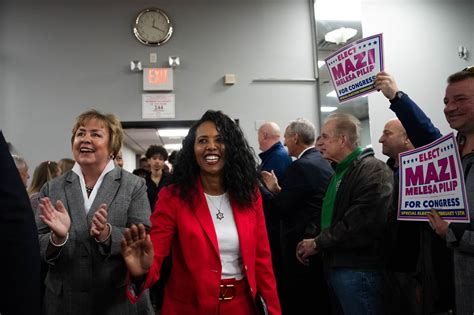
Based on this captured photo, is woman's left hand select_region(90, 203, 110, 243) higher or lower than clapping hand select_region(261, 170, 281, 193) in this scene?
lower

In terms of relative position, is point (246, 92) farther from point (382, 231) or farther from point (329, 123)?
point (382, 231)

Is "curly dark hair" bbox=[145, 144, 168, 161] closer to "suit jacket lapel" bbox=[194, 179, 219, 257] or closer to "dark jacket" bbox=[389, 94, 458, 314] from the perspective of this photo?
"suit jacket lapel" bbox=[194, 179, 219, 257]

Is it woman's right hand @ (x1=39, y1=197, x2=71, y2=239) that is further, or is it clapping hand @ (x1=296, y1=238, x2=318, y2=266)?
clapping hand @ (x1=296, y1=238, x2=318, y2=266)

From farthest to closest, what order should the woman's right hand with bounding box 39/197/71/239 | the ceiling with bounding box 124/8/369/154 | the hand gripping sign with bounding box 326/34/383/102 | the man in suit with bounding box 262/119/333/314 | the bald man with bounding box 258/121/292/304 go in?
1. the ceiling with bounding box 124/8/369/154
2. the bald man with bounding box 258/121/292/304
3. the man in suit with bounding box 262/119/333/314
4. the hand gripping sign with bounding box 326/34/383/102
5. the woman's right hand with bounding box 39/197/71/239

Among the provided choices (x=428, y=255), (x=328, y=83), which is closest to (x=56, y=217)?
(x=428, y=255)

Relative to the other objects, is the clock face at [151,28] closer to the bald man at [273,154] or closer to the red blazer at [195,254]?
the bald man at [273,154]

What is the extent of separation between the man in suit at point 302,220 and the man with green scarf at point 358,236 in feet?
1.46

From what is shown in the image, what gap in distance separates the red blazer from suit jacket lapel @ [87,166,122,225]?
21 cm

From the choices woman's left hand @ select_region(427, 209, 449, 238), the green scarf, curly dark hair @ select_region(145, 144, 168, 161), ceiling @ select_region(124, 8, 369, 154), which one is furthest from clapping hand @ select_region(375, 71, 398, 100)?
ceiling @ select_region(124, 8, 369, 154)

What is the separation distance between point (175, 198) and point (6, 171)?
2.99ft

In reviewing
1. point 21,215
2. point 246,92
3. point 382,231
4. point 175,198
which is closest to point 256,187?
point 175,198

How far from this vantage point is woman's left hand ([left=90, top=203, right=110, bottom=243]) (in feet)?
4.74

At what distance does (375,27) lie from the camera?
524cm

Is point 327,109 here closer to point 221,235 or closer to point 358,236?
point 358,236
